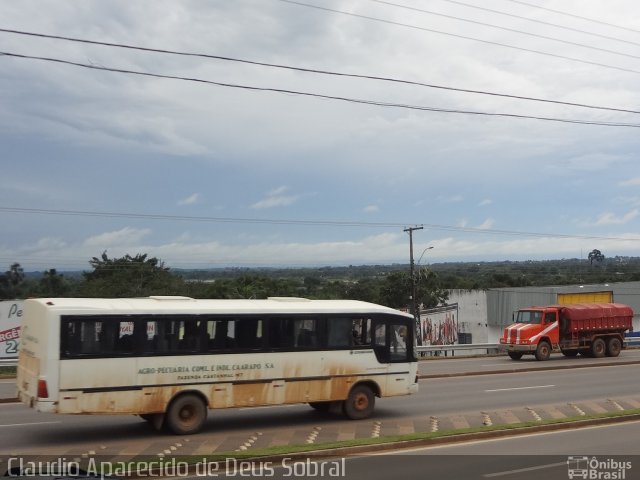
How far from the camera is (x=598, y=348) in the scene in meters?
35.3

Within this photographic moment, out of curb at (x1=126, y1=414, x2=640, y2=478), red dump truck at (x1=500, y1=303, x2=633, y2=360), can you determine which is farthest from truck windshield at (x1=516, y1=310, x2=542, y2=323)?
curb at (x1=126, y1=414, x2=640, y2=478)

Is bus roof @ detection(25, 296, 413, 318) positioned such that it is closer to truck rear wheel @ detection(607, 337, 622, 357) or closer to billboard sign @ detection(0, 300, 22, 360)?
billboard sign @ detection(0, 300, 22, 360)

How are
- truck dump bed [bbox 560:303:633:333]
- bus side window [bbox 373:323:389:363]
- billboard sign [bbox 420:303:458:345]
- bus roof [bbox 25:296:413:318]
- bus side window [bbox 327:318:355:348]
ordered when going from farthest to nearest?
billboard sign [bbox 420:303:458:345] → truck dump bed [bbox 560:303:633:333] → bus side window [bbox 373:323:389:363] → bus side window [bbox 327:318:355:348] → bus roof [bbox 25:296:413:318]

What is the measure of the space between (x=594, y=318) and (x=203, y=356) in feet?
86.8

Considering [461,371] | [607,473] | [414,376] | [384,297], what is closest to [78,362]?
[414,376]

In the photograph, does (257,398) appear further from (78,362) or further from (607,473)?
(607,473)

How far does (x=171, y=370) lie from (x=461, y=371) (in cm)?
1615

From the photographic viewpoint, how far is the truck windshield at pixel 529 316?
1344 inches

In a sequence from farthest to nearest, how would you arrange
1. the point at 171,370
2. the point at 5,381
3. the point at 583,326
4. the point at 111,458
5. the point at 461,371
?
1. the point at 583,326
2. the point at 461,371
3. the point at 5,381
4. the point at 171,370
5. the point at 111,458

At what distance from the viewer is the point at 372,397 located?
1620 cm

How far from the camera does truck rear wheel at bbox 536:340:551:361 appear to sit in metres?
33.2

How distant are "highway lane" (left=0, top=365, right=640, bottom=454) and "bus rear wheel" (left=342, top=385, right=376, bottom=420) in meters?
0.25

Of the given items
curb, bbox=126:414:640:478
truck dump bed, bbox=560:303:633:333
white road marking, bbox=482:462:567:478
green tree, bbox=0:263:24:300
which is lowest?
white road marking, bbox=482:462:567:478

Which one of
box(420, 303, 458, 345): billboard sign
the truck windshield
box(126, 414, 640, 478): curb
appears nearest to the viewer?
box(126, 414, 640, 478): curb
